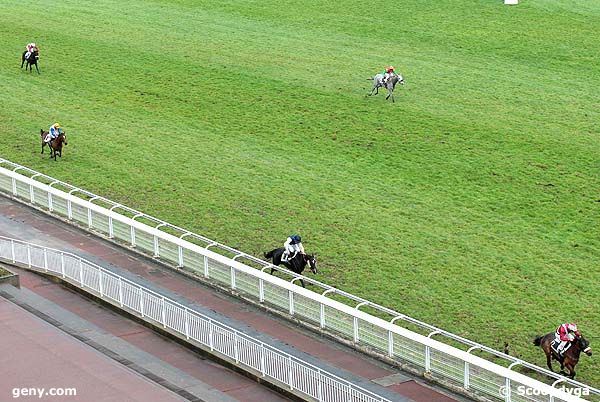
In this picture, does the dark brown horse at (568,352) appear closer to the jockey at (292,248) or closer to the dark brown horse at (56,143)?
the jockey at (292,248)

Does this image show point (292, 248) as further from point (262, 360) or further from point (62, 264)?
point (262, 360)

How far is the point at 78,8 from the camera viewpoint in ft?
178

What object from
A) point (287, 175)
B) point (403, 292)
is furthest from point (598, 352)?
point (287, 175)

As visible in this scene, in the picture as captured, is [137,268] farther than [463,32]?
No

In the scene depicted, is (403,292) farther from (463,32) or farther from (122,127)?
(463,32)

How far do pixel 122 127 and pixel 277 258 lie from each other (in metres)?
14.2

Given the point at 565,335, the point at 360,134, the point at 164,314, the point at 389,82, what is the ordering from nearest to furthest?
the point at 565,335 → the point at 164,314 → the point at 360,134 → the point at 389,82

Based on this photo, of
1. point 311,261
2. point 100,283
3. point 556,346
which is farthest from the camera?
point 311,261

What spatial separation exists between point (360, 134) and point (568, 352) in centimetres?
A: 1716

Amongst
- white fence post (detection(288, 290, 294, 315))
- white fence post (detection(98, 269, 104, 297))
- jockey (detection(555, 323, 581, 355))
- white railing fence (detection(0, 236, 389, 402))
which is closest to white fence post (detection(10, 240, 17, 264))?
white railing fence (detection(0, 236, 389, 402))

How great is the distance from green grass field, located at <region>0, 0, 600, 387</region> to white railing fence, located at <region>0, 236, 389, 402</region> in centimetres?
456

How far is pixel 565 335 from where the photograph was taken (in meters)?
20.0

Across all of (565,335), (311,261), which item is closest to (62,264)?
(311,261)

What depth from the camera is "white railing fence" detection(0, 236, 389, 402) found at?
59.7 ft
